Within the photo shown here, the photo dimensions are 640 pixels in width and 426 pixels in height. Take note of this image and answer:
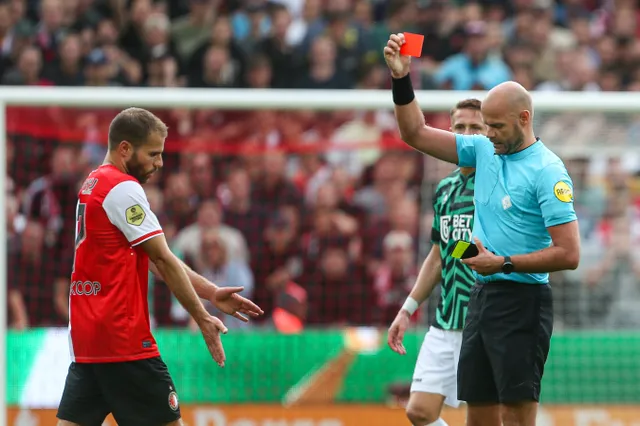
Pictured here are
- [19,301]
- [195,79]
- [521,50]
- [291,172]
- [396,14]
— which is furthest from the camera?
[396,14]

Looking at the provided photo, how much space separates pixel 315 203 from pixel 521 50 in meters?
4.20

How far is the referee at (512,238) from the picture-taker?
507 centimetres

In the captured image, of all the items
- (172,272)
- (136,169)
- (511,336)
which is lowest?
(511,336)

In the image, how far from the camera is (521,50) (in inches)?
498

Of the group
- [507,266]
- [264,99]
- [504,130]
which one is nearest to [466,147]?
[504,130]

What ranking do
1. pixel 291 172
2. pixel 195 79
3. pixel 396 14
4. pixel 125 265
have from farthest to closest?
1. pixel 396 14
2. pixel 195 79
3. pixel 291 172
4. pixel 125 265

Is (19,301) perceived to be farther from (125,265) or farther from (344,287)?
(125,265)

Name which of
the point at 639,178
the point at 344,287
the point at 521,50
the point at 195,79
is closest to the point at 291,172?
the point at 344,287

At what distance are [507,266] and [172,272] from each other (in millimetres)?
1631

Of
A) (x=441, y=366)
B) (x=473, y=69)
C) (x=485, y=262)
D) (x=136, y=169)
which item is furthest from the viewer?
(x=473, y=69)

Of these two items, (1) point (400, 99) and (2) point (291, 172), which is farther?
(2) point (291, 172)

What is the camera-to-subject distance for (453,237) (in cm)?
625

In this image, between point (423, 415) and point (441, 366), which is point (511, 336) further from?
point (423, 415)

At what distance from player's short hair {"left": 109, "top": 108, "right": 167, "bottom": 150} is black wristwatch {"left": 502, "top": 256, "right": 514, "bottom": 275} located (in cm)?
186
